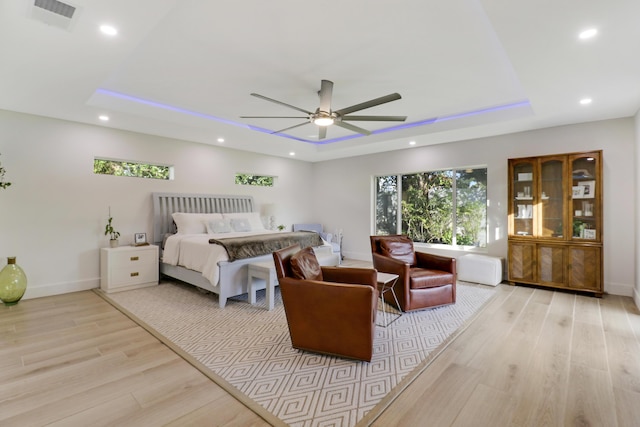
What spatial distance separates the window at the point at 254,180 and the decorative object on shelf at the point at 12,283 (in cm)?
388

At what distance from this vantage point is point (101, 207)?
498 centimetres

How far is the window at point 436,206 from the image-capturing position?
19.4 feet

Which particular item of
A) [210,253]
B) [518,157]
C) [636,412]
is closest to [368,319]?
[636,412]

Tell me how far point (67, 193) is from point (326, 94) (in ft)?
13.9

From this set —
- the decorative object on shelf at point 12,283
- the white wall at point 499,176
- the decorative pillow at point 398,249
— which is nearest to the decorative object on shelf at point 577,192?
the white wall at point 499,176

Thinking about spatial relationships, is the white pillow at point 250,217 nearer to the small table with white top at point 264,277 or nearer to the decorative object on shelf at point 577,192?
the small table with white top at point 264,277

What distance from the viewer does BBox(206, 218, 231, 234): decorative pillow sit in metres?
5.43

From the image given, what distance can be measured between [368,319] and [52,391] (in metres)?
2.34

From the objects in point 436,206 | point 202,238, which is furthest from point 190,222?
point 436,206

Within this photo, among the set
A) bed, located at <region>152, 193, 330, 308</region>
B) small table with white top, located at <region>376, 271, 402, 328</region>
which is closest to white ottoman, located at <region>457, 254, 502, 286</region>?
small table with white top, located at <region>376, 271, 402, 328</region>

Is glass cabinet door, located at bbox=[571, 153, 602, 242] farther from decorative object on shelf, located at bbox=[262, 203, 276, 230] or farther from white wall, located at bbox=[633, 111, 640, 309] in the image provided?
decorative object on shelf, located at bbox=[262, 203, 276, 230]

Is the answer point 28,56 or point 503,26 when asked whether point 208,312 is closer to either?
point 28,56

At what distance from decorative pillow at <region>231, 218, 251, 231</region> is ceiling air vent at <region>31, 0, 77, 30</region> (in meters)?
3.78

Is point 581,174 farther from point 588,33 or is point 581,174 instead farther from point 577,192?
point 588,33
